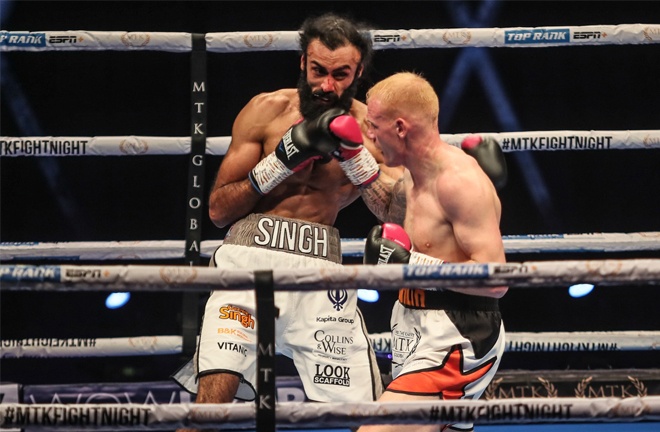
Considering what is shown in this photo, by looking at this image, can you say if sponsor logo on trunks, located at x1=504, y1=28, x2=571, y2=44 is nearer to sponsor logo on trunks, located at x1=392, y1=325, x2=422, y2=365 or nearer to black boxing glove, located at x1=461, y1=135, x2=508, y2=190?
black boxing glove, located at x1=461, y1=135, x2=508, y2=190

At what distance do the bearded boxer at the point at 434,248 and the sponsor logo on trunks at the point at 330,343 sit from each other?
0.92ft

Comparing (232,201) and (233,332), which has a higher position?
(232,201)

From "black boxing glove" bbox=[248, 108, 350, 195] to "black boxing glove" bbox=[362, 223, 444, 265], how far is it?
0.39m

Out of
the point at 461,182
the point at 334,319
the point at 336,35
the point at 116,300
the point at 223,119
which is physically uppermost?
the point at 223,119

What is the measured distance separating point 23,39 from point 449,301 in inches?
79.2

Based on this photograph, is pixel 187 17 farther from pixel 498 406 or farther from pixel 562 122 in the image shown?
pixel 498 406

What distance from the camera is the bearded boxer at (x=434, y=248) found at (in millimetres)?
2430

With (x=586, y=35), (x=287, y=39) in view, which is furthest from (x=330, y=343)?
(x=586, y=35)

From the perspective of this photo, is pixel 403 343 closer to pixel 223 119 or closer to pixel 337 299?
pixel 337 299

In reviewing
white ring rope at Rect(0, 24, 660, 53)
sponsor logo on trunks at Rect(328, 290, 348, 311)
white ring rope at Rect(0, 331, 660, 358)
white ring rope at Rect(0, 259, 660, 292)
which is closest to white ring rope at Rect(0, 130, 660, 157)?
white ring rope at Rect(0, 24, 660, 53)

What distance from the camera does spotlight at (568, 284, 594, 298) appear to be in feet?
13.5

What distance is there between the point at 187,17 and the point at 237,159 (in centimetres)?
138

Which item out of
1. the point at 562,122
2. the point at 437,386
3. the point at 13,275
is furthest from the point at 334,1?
the point at 13,275

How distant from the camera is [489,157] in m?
2.71
